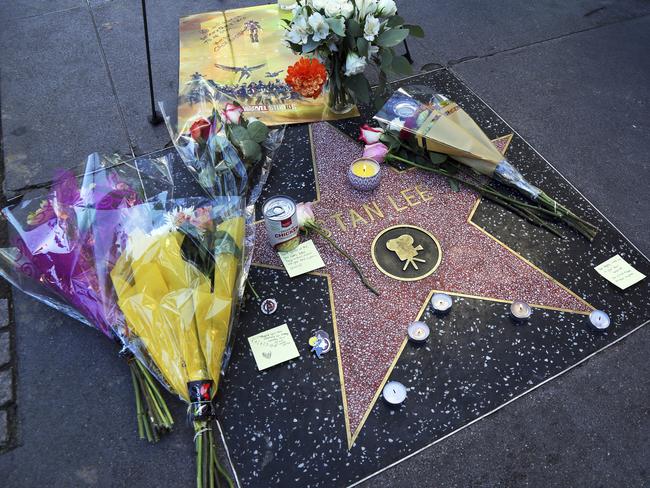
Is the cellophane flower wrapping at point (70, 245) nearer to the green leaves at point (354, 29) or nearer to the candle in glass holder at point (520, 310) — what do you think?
the green leaves at point (354, 29)

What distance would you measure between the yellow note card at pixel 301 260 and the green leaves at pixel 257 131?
67cm

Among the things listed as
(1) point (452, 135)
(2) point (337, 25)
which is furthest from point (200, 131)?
(1) point (452, 135)

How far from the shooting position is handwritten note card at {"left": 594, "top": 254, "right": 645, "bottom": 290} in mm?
2232

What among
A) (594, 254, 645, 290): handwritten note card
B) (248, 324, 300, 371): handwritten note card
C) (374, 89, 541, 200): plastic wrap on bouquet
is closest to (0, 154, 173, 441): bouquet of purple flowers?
(248, 324, 300, 371): handwritten note card

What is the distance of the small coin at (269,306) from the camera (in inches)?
82.3

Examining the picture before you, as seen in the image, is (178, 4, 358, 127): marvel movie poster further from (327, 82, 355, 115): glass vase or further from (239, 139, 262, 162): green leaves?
(239, 139, 262, 162): green leaves

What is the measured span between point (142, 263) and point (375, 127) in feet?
5.33

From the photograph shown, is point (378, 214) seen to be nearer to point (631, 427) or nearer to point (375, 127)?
point (375, 127)

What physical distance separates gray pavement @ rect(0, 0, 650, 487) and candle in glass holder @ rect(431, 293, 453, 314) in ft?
1.57

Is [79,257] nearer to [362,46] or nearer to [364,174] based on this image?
[364,174]

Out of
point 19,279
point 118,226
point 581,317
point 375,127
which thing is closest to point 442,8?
point 375,127

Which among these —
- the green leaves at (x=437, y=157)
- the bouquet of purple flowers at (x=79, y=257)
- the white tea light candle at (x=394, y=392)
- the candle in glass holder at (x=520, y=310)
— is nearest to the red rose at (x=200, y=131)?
the bouquet of purple flowers at (x=79, y=257)

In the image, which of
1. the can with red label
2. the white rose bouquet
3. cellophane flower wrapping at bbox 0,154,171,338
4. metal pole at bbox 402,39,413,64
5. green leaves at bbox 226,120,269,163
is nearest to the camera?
cellophane flower wrapping at bbox 0,154,171,338

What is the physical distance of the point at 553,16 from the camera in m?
3.93
